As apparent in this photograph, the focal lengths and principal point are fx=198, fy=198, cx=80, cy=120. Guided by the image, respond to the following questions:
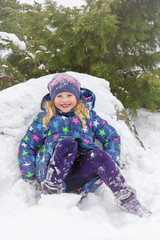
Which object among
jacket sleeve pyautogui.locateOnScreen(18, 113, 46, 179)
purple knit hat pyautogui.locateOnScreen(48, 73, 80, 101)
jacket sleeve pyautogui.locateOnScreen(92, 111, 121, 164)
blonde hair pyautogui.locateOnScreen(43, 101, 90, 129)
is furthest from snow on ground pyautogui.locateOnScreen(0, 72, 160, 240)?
purple knit hat pyautogui.locateOnScreen(48, 73, 80, 101)

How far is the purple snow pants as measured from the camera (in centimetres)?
218

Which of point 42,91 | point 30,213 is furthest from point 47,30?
point 30,213

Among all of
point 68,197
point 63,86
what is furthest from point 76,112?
point 68,197

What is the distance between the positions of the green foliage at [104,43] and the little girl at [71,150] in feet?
4.65

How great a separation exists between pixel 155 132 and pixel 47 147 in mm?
3176

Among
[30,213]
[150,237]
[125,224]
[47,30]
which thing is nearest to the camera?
[150,237]

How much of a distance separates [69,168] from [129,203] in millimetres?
747

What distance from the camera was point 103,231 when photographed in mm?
1661

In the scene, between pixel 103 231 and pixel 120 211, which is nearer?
pixel 103 231

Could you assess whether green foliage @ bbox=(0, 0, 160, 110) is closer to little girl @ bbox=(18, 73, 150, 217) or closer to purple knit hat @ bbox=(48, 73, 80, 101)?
purple knit hat @ bbox=(48, 73, 80, 101)

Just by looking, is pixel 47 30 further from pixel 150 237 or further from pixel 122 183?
pixel 150 237

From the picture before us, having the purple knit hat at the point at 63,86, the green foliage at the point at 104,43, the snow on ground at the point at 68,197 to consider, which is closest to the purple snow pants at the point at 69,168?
the snow on ground at the point at 68,197

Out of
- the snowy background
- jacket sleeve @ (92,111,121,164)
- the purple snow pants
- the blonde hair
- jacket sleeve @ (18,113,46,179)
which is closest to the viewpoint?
the snowy background

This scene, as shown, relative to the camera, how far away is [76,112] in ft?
9.30
